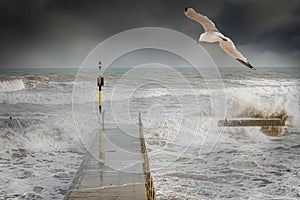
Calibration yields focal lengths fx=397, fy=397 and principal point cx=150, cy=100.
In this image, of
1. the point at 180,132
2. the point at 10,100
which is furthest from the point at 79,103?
the point at 180,132

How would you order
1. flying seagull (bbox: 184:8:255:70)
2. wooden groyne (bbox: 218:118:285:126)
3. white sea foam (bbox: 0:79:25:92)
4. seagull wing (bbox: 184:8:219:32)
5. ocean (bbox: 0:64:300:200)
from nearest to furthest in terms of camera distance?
flying seagull (bbox: 184:8:255:70) < seagull wing (bbox: 184:8:219:32) < ocean (bbox: 0:64:300:200) < wooden groyne (bbox: 218:118:285:126) < white sea foam (bbox: 0:79:25:92)

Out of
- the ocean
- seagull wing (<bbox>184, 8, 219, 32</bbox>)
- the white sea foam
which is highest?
seagull wing (<bbox>184, 8, 219, 32</bbox>)

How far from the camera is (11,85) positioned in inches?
870

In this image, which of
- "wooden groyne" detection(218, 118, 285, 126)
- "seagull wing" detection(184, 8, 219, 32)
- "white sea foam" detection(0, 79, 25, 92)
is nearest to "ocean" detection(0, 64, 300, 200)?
"white sea foam" detection(0, 79, 25, 92)

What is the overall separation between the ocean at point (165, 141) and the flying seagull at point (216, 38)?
3377 mm

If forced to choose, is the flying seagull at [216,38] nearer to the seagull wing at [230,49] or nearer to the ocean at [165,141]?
the seagull wing at [230,49]

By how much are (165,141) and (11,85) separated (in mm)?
15692

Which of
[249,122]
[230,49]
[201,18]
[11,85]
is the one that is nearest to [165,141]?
[249,122]

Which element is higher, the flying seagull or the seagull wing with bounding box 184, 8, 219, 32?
the seagull wing with bounding box 184, 8, 219, 32

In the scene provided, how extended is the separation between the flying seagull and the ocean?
3377 millimetres

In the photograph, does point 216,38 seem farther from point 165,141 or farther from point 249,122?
point 249,122

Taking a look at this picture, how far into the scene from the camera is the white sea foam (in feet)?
69.0

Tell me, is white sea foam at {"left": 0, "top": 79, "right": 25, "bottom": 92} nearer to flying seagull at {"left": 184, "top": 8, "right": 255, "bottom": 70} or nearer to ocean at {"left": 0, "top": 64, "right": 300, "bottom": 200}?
ocean at {"left": 0, "top": 64, "right": 300, "bottom": 200}

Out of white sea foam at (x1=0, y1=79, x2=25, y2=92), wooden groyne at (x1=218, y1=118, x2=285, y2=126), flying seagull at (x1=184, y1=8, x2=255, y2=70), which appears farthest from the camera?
white sea foam at (x1=0, y1=79, x2=25, y2=92)
